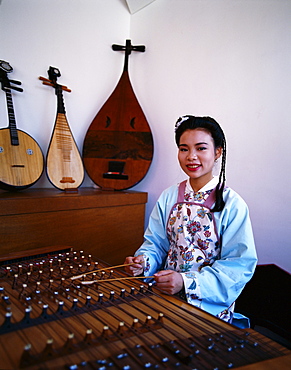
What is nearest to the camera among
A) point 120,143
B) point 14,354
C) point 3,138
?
point 14,354

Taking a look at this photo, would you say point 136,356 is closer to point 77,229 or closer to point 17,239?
point 17,239

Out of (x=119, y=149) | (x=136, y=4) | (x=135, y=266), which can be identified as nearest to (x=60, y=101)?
(x=119, y=149)

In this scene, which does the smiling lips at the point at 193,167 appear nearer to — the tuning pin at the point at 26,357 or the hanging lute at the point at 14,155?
the tuning pin at the point at 26,357

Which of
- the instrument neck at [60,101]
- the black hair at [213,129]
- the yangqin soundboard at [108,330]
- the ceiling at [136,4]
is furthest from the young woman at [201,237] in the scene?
the ceiling at [136,4]

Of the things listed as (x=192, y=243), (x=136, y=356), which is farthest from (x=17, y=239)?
(x=136, y=356)

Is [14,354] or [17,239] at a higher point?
[14,354]

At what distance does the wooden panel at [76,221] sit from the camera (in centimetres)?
152

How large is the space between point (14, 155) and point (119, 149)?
2.68ft

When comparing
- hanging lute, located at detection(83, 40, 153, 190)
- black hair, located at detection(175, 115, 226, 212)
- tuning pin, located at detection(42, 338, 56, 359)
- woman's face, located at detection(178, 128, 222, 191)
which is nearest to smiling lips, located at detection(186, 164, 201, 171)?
woman's face, located at detection(178, 128, 222, 191)

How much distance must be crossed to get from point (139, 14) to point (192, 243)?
7.48 ft

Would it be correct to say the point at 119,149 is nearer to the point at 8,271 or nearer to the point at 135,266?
the point at 135,266

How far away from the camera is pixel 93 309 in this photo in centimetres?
76

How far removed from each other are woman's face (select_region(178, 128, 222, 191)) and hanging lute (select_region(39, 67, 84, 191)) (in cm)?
103

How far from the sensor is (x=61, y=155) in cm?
202
